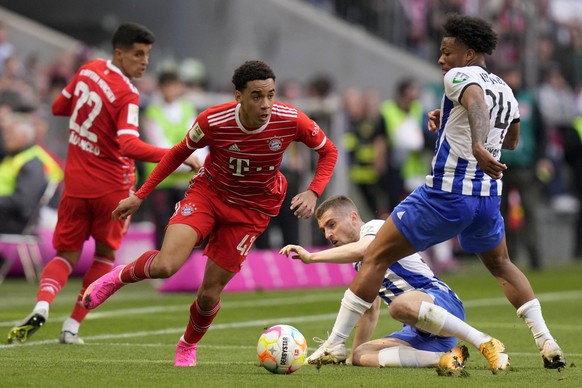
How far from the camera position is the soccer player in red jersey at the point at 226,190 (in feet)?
27.8

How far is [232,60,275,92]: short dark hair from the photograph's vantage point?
8414 mm

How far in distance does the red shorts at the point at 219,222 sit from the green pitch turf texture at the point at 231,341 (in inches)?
28.6

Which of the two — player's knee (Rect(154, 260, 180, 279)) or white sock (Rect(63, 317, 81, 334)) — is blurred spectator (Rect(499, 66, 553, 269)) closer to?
white sock (Rect(63, 317, 81, 334))

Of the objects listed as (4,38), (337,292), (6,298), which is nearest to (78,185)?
(6,298)

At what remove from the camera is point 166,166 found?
28.3 ft

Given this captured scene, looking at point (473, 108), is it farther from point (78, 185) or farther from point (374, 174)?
point (374, 174)

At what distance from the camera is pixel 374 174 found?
1898 centimetres

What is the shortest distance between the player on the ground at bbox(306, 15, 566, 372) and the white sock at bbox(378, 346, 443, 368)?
33 cm

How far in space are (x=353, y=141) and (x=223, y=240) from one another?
1053 cm

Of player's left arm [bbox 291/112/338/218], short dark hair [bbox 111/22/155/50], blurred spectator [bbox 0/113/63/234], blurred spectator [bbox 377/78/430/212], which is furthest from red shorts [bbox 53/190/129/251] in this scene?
blurred spectator [bbox 377/78/430/212]

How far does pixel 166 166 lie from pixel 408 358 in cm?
201

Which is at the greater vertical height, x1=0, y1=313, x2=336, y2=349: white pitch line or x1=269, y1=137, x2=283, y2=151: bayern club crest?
x1=269, y1=137, x2=283, y2=151: bayern club crest

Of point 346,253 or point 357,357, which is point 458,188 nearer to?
point 346,253

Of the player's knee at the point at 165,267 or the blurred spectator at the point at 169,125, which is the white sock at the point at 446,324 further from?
the blurred spectator at the point at 169,125
